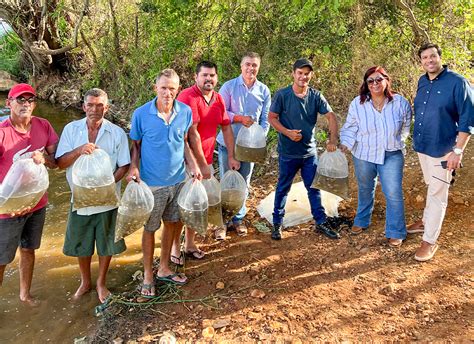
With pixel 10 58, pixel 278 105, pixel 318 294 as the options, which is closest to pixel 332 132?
pixel 278 105

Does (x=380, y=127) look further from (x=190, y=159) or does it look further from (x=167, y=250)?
(x=167, y=250)

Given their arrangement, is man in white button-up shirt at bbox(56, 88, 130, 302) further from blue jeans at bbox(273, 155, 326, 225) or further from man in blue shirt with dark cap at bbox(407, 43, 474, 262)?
man in blue shirt with dark cap at bbox(407, 43, 474, 262)

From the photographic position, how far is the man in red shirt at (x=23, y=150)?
2.77 metres

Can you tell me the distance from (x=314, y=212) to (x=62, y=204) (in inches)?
138

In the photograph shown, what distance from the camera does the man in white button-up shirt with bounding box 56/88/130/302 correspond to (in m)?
2.84

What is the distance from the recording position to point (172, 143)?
3.00 meters

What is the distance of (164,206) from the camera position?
313 cm

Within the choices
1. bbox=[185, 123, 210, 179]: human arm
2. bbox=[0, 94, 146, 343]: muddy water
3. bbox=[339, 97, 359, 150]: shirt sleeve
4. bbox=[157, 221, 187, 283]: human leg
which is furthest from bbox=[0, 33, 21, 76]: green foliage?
bbox=[339, 97, 359, 150]: shirt sleeve

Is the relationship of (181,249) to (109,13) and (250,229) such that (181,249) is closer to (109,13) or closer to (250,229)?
(250,229)

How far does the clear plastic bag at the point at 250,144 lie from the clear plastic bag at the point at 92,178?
1371mm

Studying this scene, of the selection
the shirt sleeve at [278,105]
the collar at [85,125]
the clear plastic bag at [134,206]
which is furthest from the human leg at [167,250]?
the shirt sleeve at [278,105]

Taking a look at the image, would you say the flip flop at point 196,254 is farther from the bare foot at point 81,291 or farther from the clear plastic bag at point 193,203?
the bare foot at point 81,291

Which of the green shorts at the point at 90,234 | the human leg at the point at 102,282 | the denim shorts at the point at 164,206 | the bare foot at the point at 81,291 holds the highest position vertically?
the denim shorts at the point at 164,206

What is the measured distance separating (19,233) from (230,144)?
1.84 m
